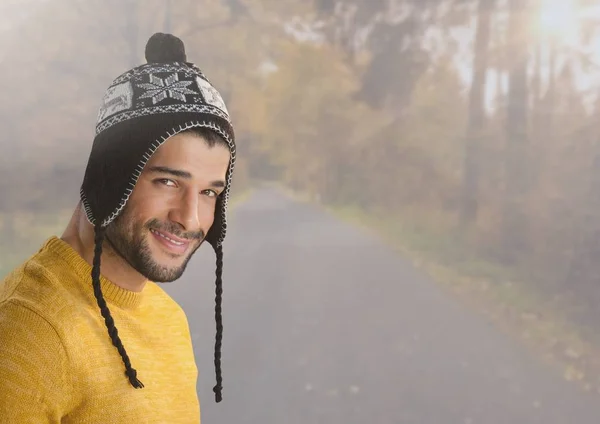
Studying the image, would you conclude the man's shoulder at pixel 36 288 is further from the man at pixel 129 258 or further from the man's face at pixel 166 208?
the man's face at pixel 166 208

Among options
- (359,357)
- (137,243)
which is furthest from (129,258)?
(359,357)

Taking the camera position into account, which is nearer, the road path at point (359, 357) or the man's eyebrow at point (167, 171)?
the man's eyebrow at point (167, 171)

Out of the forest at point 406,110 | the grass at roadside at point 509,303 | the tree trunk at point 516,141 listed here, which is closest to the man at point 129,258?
the grass at roadside at point 509,303

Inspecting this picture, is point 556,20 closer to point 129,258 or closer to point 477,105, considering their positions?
point 477,105

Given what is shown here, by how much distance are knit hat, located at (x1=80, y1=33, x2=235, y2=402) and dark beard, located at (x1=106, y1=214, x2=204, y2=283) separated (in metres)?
0.05

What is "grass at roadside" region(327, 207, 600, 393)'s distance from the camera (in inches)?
284

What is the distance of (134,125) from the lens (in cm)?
169

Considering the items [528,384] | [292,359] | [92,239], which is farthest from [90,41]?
[92,239]

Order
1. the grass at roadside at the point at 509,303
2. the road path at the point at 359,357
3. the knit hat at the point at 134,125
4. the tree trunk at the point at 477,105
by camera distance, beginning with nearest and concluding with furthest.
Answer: the knit hat at the point at 134,125
the road path at the point at 359,357
the grass at roadside at the point at 509,303
the tree trunk at the point at 477,105

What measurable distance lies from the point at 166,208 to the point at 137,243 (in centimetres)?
12

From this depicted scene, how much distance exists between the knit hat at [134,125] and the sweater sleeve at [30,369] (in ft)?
0.56

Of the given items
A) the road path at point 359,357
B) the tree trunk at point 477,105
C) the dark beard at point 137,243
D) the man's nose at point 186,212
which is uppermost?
the tree trunk at point 477,105

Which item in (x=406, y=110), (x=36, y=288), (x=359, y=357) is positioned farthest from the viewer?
(x=406, y=110)

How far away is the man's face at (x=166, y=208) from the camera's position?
1.70 metres
